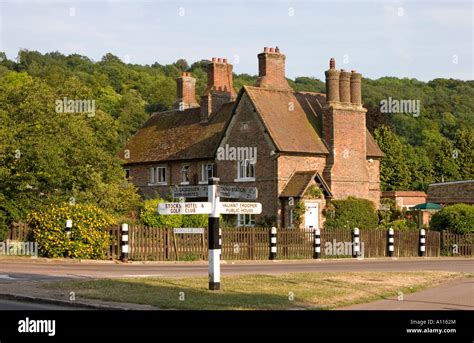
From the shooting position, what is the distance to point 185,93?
62312 mm

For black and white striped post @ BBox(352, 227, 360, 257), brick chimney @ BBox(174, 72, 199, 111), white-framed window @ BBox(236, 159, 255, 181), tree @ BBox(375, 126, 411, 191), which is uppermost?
brick chimney @ BBox(174, 72, 199, 111)

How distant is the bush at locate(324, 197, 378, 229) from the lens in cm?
4688

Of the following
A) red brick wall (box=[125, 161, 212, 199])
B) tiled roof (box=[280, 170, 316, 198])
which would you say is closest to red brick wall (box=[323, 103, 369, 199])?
tiled roof (box=[280, 170, 316, 198])

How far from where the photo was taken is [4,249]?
31.0m

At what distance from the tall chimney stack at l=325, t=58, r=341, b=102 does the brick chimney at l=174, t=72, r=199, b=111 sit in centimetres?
1486

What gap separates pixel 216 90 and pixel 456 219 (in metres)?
21.3

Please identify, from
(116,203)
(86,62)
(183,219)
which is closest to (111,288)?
(183,219)

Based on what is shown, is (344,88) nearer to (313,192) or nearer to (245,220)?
(313,192)

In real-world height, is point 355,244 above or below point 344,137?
below

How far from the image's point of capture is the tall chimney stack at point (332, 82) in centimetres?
4953

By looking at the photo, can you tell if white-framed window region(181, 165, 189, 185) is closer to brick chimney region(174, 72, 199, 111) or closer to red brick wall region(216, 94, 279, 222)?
red brick wall region(216, 94, 279, 222)

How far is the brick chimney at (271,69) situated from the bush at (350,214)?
338 inches

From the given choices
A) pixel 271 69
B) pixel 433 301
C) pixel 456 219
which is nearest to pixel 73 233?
pixel 433 301
